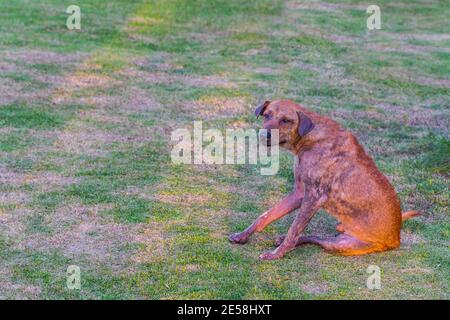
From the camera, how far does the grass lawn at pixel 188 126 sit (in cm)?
648

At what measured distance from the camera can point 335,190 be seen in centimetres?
674

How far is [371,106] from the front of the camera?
12.3 metres

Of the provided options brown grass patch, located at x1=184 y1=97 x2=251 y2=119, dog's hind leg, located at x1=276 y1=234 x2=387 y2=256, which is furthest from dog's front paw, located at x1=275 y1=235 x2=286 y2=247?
brown grass patch, located at x1=184 y1=97 x2=251 y2=119

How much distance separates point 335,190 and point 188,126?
4.37 meters

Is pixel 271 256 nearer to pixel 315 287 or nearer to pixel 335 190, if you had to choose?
pixel 315 287

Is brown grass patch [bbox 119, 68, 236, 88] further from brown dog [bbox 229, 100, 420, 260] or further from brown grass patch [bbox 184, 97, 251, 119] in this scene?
brown dog [bbox 229, 100, 420, 260]

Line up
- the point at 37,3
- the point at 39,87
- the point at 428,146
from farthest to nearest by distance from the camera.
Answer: the point at 37,3 → the point at 39,87 → the point at 428,146

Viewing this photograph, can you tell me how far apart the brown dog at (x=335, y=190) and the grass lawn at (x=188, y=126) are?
0.45ft

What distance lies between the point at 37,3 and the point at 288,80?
7.28 meters

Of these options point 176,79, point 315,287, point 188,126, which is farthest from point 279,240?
point 176,79

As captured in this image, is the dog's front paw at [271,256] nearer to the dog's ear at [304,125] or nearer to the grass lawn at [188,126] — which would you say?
the grass lawn at [188,126]

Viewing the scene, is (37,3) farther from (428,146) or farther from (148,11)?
(428,146)

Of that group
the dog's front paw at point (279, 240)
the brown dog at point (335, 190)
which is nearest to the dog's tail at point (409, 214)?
the brown dog at point (335, 190)
